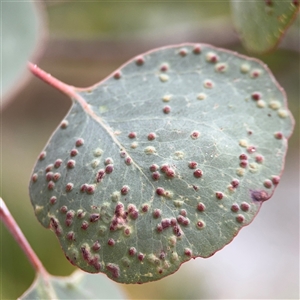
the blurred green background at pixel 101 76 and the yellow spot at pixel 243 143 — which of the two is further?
the blurred green background at pixel 101 76

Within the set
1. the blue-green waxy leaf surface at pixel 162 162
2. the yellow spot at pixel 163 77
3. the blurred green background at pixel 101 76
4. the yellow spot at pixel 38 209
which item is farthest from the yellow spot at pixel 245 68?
the blurred green background at pixel 101 76

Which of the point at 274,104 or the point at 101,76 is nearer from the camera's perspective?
the point at 274,104

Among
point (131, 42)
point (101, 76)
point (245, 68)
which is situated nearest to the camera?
point (245, 68)

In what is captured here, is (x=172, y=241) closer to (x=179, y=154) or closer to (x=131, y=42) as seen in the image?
(x=179, y=154)

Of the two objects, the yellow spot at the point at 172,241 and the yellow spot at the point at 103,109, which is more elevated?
the yellow spot at the point at 103,109

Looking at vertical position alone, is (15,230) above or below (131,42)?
above

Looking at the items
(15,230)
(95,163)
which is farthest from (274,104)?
(15,230)

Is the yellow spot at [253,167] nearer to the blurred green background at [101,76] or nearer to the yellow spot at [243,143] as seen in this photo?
the yellow spot at [243,143]
